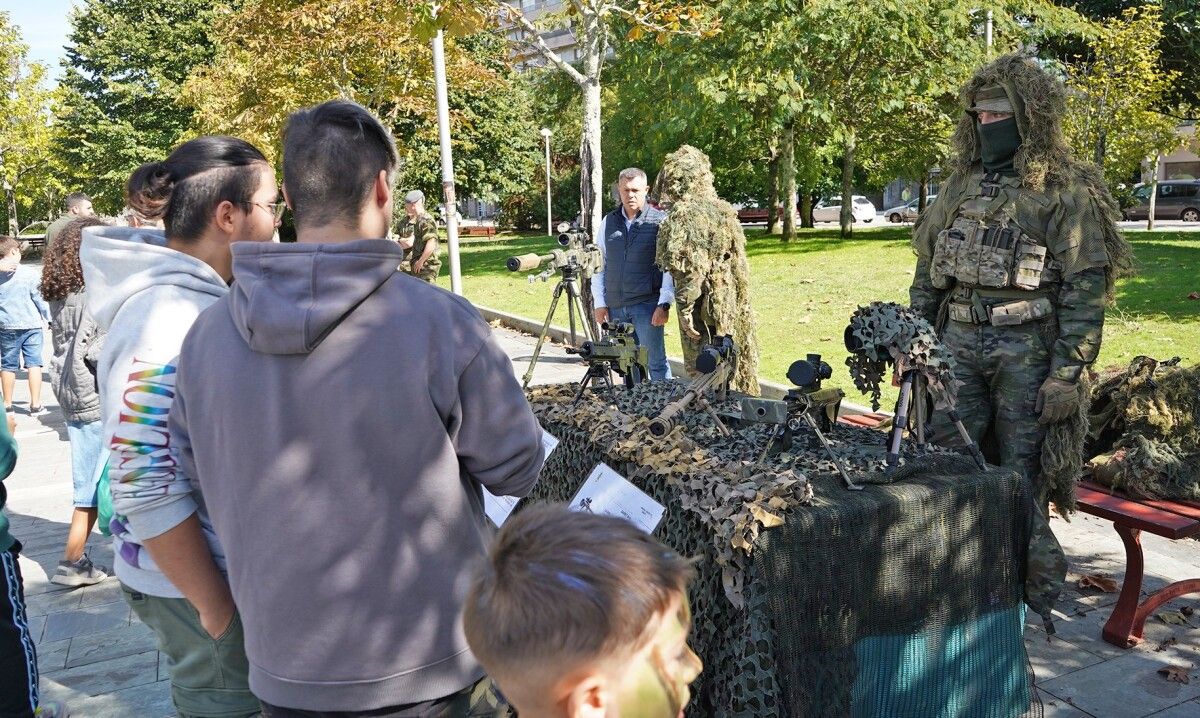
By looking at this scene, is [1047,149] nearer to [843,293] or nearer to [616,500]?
[616,500]

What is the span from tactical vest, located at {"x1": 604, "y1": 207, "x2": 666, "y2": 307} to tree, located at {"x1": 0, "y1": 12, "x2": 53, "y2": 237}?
1452 inches

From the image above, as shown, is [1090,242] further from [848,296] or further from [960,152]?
[848,296]

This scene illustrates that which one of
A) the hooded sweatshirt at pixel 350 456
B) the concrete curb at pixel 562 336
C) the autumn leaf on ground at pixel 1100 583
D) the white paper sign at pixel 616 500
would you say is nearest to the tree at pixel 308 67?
the concrete curb at pixel 562 336

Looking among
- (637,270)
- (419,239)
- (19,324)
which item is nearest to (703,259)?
(637,270)

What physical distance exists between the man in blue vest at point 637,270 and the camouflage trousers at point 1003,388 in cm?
297

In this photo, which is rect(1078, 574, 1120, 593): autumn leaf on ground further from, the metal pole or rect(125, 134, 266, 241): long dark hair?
the metal pole

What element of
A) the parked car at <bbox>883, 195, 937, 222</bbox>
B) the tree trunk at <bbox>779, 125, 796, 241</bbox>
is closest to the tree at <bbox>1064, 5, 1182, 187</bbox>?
the tree trunk at <bbox>779, 125, 796, 241</bbox>

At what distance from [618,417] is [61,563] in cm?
353

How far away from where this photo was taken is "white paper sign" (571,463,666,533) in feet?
10.1

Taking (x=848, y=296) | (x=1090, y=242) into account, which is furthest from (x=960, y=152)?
(x=848, y=296)

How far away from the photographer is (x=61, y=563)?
5.23 m

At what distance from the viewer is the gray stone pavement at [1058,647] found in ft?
11.7

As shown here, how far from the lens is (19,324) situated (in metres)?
9.26

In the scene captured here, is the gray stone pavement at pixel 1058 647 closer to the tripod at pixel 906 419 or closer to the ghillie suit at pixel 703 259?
the tripod at pixel 906 419
